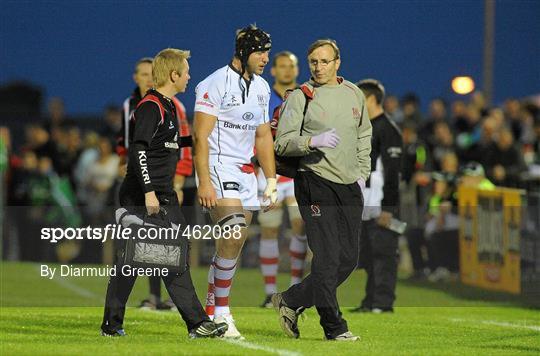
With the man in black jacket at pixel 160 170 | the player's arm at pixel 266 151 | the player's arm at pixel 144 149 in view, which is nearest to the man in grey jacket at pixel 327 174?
the player's arm at pixel 266 151

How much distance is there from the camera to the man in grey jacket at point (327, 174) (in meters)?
10.9

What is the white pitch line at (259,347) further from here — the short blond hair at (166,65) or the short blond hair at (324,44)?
the short blond hair at (324,44)

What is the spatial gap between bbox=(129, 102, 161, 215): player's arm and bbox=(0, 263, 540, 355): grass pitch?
1.13 m

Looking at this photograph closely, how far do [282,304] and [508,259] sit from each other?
764 cm

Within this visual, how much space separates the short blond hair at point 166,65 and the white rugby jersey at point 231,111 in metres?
0.37

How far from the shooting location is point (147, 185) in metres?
10.6

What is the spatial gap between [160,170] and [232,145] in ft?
2.55

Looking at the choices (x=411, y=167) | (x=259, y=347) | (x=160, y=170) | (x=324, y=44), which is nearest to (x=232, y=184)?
(x=160, y=170)

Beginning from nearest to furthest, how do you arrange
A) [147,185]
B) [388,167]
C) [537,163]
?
[147,185], [388,167], [537,163]

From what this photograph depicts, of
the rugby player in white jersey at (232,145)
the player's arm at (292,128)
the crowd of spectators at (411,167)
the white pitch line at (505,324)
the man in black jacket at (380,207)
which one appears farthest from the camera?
the crowd of spectators at (411,167)

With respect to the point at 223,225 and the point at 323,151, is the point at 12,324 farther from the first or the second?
the point at 323,151

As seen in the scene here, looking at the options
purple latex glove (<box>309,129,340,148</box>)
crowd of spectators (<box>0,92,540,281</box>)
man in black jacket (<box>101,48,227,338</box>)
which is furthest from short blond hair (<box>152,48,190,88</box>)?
crowd of spectators (<box>0,92,540,281</box>)

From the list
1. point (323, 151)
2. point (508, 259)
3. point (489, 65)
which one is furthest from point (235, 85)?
point (489, 65)

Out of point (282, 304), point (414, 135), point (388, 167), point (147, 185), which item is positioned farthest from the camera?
point (414, 135)
